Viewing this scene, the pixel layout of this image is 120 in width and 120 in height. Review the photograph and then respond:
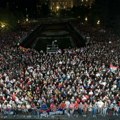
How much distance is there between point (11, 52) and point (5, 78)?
17.2 m

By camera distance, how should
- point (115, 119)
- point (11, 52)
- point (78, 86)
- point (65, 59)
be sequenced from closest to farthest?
point (115, 119)
point (78, 86)
point (65, 59)
point (11, 52)

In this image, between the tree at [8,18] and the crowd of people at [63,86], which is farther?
the tree at [8,18]

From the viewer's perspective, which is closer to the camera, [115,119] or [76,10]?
[115,119]

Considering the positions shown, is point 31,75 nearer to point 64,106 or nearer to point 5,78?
point 5,78

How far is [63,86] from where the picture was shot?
3666 cm

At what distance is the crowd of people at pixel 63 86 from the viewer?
33.5 m

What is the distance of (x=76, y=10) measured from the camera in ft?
582

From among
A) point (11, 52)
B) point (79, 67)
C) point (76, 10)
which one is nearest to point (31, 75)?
point (79, 67)

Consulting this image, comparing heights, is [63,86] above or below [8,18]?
above

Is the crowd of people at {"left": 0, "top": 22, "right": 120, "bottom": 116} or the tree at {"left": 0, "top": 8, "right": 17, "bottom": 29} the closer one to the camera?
the crowd of people at {"left": 0, "top": 22, "right": 120, "bottom": 116}

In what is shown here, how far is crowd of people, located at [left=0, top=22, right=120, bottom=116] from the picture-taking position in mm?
33500

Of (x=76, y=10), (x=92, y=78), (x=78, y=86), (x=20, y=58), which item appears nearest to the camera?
(x=78, y=86)

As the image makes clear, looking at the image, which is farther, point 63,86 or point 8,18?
point 8,18

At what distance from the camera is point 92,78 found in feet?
130
